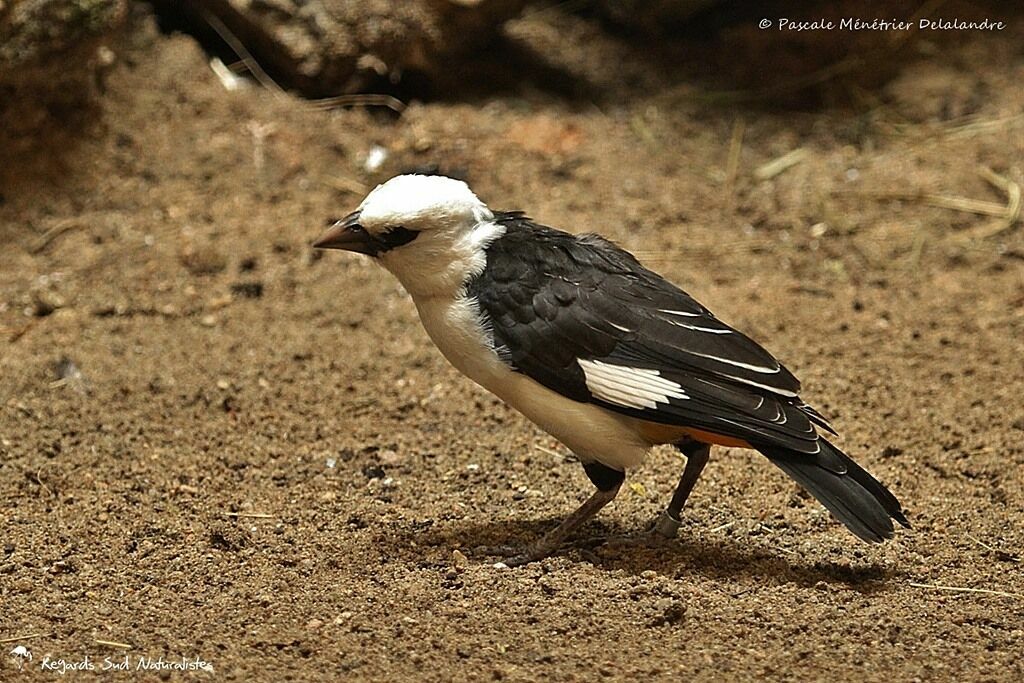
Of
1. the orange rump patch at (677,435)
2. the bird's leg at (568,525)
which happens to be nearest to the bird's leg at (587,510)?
the bird's leg at (568,525)

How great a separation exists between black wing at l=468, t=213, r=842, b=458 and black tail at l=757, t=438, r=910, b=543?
44 millimetres

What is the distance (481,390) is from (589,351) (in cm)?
136

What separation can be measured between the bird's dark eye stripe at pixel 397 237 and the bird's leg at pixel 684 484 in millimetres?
1033

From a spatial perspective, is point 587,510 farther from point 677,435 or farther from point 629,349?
point 629,349

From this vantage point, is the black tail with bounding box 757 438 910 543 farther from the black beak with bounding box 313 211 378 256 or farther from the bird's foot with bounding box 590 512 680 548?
the black beak with bounding box 313 211 378 256

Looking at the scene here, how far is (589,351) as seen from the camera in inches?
131

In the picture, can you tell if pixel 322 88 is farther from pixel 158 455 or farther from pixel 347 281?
pixel 158 455

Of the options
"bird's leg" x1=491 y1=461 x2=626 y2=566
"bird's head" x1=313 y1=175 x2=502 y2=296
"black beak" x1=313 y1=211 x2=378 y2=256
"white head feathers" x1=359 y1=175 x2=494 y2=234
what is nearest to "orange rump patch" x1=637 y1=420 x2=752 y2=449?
"bird's leg" x1=491 y1=461 x2=626 y2=566

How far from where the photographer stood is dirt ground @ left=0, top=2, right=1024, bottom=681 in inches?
122

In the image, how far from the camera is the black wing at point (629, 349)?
324cm

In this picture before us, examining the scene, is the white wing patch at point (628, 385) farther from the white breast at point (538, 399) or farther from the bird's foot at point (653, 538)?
the bird's foot at point (653, 538)

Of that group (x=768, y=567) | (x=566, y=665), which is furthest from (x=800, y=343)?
(x=566, y=665)

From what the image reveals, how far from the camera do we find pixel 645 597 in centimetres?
325

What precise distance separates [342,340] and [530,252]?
67.6 inches
